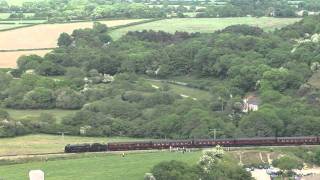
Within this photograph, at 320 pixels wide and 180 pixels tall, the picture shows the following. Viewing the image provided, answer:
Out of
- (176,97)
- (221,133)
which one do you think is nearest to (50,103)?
(176,97)

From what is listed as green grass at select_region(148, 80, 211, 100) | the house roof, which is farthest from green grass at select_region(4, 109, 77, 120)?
the house roof

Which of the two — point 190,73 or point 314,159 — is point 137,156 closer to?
point 314,159

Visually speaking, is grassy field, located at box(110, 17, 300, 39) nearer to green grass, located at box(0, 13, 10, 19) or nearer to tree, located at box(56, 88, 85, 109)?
green grass, located at box(0, 13, 10, 19)

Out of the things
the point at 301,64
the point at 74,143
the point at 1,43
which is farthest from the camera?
the point at 1,43

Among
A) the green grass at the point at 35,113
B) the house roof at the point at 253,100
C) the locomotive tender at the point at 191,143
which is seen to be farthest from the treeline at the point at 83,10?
the locomotive tender at the point at 191,143

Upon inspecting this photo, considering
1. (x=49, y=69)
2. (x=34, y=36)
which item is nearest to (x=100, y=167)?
(x=49, y=69)

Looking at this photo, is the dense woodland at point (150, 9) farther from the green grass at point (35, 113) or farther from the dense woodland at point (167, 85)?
the green grass at point (35, 113)

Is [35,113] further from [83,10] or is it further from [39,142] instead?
[83,10]
